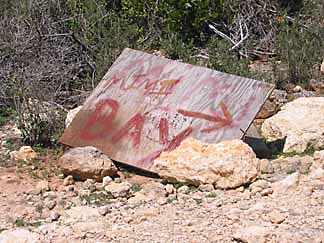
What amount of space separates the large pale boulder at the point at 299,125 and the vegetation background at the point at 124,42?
133 cm

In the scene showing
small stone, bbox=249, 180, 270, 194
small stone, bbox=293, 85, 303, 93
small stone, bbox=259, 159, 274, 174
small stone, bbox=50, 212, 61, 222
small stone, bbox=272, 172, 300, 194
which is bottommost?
small stone, bbox=293, 85, 303, 93

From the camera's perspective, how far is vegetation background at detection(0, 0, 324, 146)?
23.4 ft

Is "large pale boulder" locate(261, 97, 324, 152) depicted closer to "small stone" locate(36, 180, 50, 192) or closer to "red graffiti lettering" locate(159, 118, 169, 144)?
"red graffiti lettering" locate(159, 118, 169, 144)

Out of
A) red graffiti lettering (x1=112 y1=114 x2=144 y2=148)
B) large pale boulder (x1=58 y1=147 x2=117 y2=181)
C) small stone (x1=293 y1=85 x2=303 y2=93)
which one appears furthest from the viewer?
small stone (x1=293 y1=85 x2=303 y2=93)

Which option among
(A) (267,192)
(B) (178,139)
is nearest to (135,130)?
(B) (178,139)

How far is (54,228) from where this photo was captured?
4.44 m

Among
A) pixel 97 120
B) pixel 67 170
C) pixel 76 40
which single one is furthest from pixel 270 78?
pixel 67 170

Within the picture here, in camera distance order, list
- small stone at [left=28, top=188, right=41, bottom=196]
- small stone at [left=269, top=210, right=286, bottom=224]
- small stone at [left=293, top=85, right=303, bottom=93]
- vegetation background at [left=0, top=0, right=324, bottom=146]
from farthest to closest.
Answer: small stone at [left=293, top=85, right=303, bottom=93]
vegetation background at [left=0, top=0, right=324, bottom=146]
small stone at [left=28, top=188, right=41, bottom=196]
small stone at [left=269, top=210, right=286, bottom=224]

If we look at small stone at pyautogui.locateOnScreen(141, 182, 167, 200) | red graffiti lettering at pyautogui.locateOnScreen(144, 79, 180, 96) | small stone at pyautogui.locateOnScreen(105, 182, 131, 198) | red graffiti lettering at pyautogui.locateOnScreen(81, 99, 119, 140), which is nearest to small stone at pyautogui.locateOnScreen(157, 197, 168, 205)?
small stone at pyautogui.locateOnScreen(141, 182, 167, 200)

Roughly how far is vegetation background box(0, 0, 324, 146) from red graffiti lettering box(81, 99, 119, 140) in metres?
0.49

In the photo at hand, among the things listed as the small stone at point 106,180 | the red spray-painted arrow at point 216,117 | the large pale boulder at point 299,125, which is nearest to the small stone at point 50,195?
the small stone at point 106,180

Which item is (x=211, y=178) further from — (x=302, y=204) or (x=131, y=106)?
(x=131, y=106)

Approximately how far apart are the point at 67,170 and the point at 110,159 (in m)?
0.33

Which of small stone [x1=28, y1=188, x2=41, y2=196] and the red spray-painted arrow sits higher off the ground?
the red spray-painted arrow
